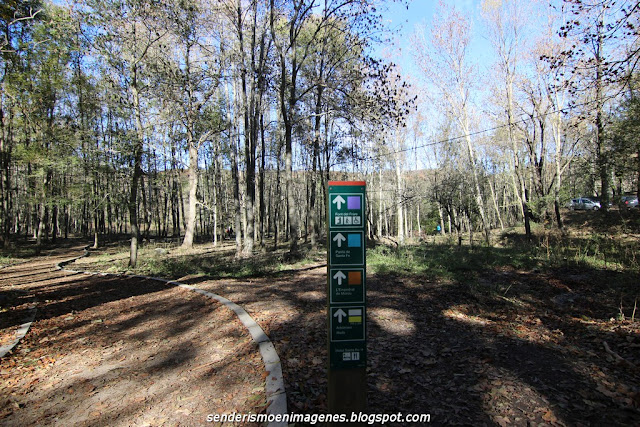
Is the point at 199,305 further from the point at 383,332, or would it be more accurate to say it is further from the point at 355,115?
the point at 355,115

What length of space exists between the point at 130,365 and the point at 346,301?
135 inches

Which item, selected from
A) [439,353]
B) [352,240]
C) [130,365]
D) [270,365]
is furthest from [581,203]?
[130,365]

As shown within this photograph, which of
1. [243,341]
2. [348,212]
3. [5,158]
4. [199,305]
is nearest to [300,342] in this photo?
[243,341]

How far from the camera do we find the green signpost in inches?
90.0

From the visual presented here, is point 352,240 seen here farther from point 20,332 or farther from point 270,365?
point 20,332

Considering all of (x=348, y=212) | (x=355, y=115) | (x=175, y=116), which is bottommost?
(x=348, y=212)

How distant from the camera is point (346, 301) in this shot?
2.30 metres

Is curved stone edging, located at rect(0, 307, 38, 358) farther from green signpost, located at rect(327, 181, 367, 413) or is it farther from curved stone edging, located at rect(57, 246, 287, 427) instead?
green signpost, located at rect(327, 181, 367, 413)

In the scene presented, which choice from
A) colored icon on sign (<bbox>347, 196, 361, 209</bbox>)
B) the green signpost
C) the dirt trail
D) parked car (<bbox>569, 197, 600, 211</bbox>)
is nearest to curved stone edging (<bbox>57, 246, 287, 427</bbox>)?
the dirt trail

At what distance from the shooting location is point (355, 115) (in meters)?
12.3

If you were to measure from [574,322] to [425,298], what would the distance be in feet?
7.76

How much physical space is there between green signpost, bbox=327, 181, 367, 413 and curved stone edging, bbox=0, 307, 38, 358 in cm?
499

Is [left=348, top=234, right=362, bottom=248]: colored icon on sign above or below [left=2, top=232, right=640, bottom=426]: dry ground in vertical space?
above

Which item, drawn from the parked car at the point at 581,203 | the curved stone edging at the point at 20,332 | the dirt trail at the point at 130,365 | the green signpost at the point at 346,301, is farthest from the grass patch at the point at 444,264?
the parked car at the point at 581,203
